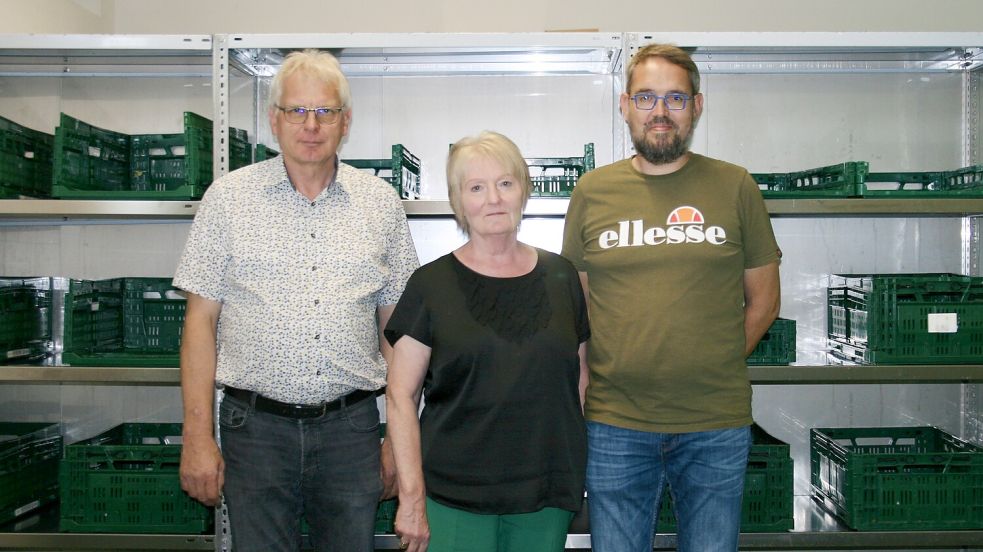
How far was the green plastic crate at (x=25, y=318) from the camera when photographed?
8.42 feet

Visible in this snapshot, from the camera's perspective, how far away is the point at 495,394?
150cm

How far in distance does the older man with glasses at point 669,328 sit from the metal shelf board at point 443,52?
69cm

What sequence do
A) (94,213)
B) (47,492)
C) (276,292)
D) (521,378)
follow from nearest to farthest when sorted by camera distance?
(521,378), (276,292), (94,213), (47,492)

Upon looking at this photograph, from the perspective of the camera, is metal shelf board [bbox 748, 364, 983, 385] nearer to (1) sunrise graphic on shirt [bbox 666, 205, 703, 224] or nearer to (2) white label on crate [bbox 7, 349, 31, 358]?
(1) sunrise graphic on shirt [bbox 666, 205, 703, 224]

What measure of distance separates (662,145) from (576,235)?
12.5 inches

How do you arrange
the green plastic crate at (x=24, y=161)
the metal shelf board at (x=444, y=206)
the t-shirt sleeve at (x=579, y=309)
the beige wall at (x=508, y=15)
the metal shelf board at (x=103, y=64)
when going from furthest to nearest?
the beige wall at (x=508, y=15), the metal shelf board at (x=103, y=64), the green plastic crate at (x=24, y=161), the metal shelf board at (x=444, y=206), the t-shirt sleeve at (x=579, y=309)

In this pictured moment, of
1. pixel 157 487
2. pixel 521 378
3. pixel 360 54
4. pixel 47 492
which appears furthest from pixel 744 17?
pixel 47 492

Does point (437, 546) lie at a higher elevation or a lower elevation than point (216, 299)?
lower

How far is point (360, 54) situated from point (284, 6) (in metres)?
0.57

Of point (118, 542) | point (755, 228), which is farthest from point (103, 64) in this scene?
point (755, 228)

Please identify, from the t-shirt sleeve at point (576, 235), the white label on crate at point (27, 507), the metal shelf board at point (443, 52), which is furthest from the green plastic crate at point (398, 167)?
the white label on crate at point (27, 507)

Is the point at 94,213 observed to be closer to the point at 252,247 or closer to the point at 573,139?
the point at 252,247

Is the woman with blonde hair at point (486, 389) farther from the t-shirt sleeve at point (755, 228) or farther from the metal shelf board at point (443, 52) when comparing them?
the metal shelf board at point (443, 52)

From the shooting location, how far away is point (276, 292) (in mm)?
1764
